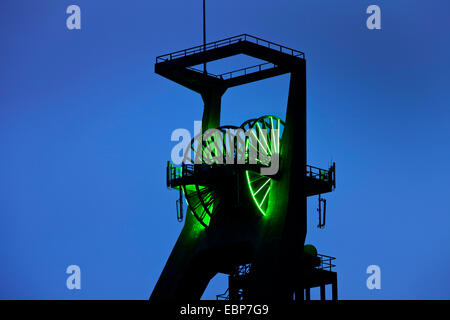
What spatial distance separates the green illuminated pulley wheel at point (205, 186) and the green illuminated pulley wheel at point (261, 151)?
4.74 ft

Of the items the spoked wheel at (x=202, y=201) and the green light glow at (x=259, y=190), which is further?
the spoked wheel at (x=202, y=201)

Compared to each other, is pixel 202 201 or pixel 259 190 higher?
pixel 259 190

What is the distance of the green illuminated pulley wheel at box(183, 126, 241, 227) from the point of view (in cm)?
5809

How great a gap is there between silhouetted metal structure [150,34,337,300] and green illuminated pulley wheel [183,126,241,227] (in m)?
0.07

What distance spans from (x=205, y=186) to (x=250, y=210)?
3.90m

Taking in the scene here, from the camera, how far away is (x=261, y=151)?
190 feet

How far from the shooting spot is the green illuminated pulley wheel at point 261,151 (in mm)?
57222

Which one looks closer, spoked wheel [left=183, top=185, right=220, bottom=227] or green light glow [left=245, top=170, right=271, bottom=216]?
green light glow [left=245, top=170, right=271, bottom=216]

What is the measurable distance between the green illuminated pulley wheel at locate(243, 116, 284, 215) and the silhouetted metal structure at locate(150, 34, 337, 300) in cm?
7

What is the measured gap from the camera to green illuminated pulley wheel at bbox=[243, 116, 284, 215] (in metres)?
57.2
